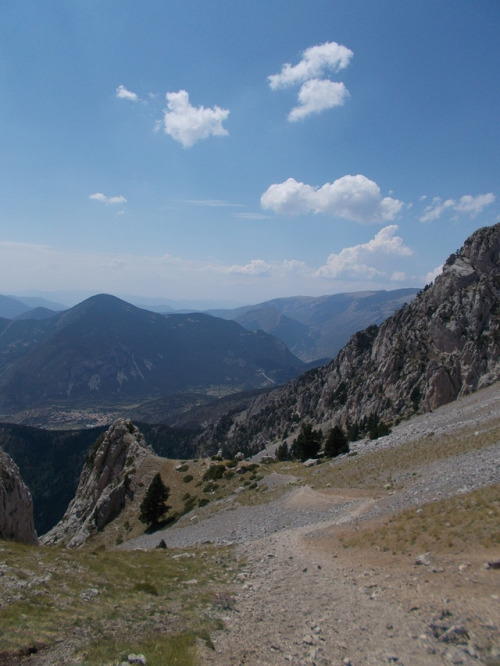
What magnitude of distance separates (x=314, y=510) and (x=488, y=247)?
120m

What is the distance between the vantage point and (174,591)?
17500 millimetres

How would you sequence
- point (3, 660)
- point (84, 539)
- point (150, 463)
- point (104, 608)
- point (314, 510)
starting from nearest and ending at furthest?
1. point (3, 660)
2. point (104, 608)
3. point (314, 510)
4. point (84, 539)
5. point (150, 463)

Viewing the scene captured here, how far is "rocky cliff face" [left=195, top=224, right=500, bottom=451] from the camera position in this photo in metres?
95.6

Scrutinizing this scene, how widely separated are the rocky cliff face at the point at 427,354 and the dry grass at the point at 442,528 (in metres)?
75.9

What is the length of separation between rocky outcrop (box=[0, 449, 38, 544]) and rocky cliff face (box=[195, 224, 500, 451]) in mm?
82410

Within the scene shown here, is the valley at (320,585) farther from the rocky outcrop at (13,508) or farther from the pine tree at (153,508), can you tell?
the rocky outcrop at (13,508)

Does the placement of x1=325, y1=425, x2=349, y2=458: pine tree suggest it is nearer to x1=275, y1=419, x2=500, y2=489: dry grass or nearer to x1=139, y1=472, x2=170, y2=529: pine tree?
x1=275, y1=419, x2=500, y2=489: dry grass

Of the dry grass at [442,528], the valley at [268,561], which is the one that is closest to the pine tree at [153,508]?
the valley at [268,561]

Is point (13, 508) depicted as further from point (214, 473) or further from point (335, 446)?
point (335, 446)

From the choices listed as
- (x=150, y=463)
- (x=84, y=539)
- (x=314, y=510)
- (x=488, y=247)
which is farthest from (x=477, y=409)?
(x=488, y=247)

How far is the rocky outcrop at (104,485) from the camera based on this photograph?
5403 centimetres

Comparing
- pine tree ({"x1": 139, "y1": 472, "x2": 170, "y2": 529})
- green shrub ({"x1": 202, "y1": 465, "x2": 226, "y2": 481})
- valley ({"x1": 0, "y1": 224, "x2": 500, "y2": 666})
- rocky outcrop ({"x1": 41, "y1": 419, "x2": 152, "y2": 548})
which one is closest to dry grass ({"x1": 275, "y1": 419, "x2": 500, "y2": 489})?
valley ({"x1": 0, "y1": 224, "x2": 500, "y2": 666})

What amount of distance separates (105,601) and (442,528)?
15.4 meters

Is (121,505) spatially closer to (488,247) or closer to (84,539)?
(84,539)
